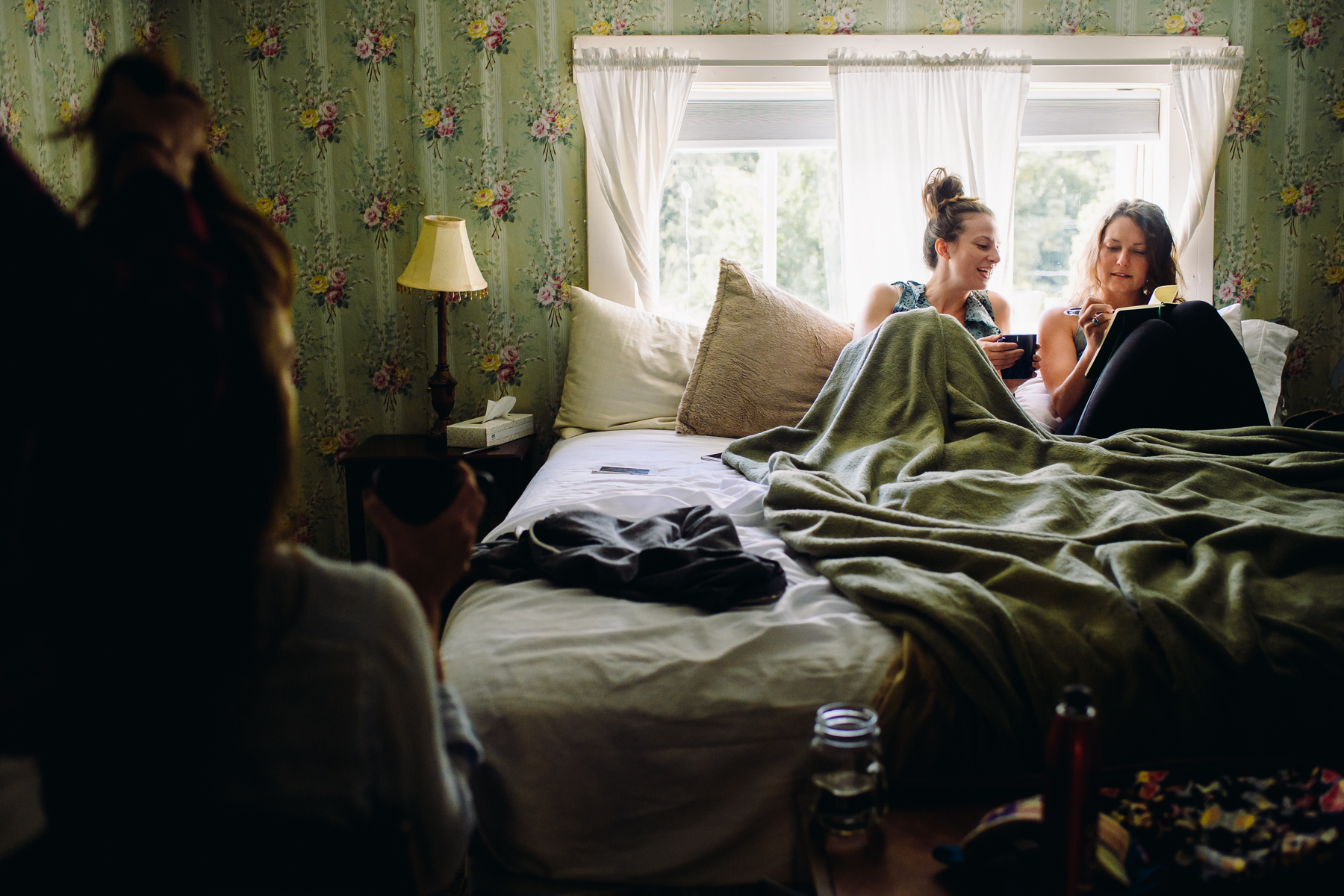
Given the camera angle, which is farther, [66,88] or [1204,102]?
[1204,102]

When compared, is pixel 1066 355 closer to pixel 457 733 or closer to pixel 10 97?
pixel 457 733

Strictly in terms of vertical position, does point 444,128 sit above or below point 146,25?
below

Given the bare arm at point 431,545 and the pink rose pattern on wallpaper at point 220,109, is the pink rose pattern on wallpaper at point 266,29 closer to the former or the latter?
the pink rose pattern on wallpaper at point 220,109

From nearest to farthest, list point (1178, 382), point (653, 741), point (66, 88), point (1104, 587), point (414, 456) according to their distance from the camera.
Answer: point (653, 741)
point (1104, 587)
point (1178, 382)
point (66, 88)
point (414, 456)

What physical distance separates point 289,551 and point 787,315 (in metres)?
2.31

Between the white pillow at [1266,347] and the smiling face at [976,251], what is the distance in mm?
809

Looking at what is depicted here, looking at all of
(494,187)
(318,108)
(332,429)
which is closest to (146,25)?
(318,108)

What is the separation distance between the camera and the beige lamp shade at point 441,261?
277 cm

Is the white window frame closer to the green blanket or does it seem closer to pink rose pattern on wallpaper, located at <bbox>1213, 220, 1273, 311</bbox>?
pink rose pattern on wallpaper, located at <bbox>1213, 220, 1273, 311</bbox>

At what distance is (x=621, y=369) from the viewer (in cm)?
291

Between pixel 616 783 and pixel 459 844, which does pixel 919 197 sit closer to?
pixel 616 783

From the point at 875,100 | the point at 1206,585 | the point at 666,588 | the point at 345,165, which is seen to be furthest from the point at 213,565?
the point at 875,100

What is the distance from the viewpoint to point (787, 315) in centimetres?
277

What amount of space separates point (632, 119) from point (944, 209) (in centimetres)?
109
